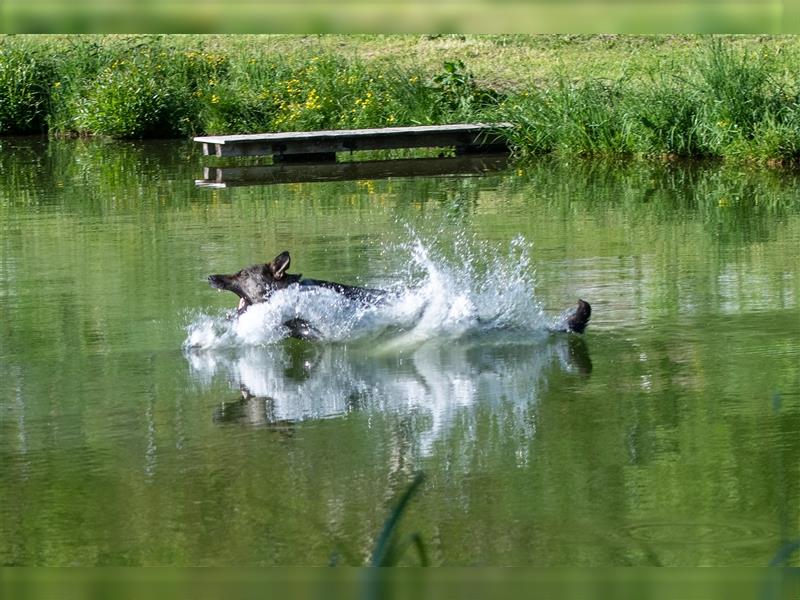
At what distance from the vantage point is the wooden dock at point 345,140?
2041cm

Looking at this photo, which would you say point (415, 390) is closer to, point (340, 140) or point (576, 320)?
point (576, 320)

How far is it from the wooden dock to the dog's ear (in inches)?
449

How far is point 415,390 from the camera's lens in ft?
26.0

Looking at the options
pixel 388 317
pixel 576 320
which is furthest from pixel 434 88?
pixel 576 320

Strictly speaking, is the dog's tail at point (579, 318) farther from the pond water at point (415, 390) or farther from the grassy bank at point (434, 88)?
the grassy bank at point (434, 88)

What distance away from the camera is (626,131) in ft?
63.3

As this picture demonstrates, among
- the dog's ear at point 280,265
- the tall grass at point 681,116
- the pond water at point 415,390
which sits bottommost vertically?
the pond water at point 415,390

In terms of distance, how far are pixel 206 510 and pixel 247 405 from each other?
202 cm

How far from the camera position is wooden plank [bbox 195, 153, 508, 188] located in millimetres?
18906

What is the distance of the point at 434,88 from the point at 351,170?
3.97 m

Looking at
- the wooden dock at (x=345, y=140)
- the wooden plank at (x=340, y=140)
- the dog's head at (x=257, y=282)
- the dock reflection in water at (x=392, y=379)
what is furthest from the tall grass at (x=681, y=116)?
the dog's head at (x=257, y=282)

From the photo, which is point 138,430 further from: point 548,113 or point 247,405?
point 548,113

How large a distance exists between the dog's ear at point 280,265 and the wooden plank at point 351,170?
9.42m
